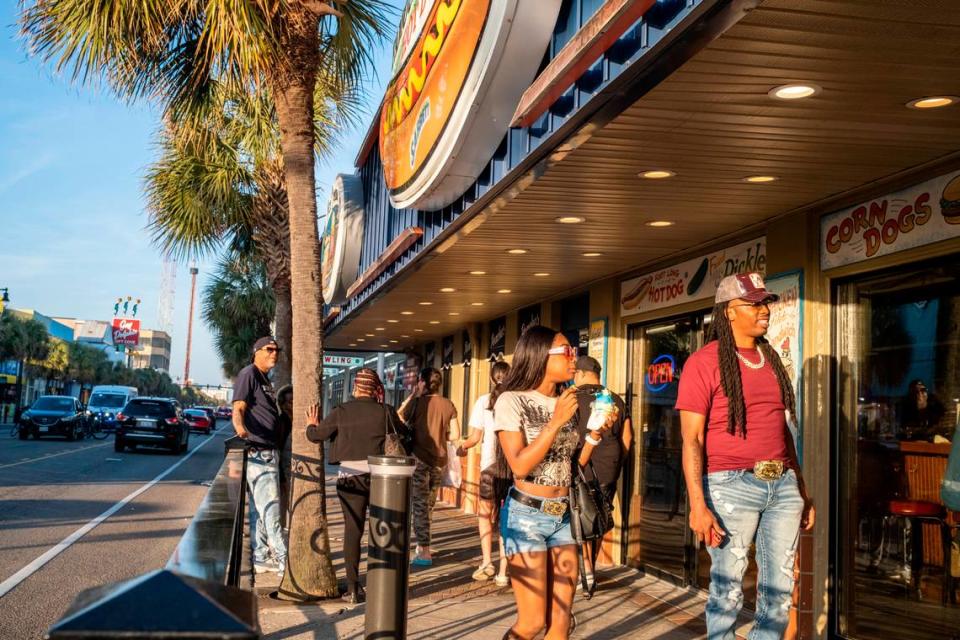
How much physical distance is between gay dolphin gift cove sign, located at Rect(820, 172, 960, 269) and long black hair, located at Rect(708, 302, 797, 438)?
191cm

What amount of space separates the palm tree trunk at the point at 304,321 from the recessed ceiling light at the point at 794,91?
14.5 ft

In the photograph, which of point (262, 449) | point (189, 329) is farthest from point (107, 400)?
point (189, 329)

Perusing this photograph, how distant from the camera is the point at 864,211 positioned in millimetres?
6426

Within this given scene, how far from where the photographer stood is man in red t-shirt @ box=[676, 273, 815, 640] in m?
4.11

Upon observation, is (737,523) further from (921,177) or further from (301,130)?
(301,130)

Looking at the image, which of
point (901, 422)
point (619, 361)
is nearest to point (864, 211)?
point (901, 422)

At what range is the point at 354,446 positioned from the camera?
7414mm

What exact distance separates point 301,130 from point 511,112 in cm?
223

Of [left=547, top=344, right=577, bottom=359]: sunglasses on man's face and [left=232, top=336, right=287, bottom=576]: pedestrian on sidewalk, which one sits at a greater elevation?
[left=547, top=344, right=577, bottom=359]: sunglasses on man's face

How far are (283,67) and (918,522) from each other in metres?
5.86

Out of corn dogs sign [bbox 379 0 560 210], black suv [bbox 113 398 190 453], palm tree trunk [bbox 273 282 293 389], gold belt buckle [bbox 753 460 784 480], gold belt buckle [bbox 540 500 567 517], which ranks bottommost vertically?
black suv [bbox 113 398 190 453]

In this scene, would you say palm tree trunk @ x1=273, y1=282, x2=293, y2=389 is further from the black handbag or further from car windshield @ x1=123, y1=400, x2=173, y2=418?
car windshield @ x1=123, y1=400, x2=173, y2=418

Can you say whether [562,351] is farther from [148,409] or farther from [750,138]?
[148,409]

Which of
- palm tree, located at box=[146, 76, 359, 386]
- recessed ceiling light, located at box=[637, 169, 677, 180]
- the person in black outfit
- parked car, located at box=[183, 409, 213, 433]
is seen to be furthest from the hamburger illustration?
parked car, located at box=[183, 409, 213, 433]
